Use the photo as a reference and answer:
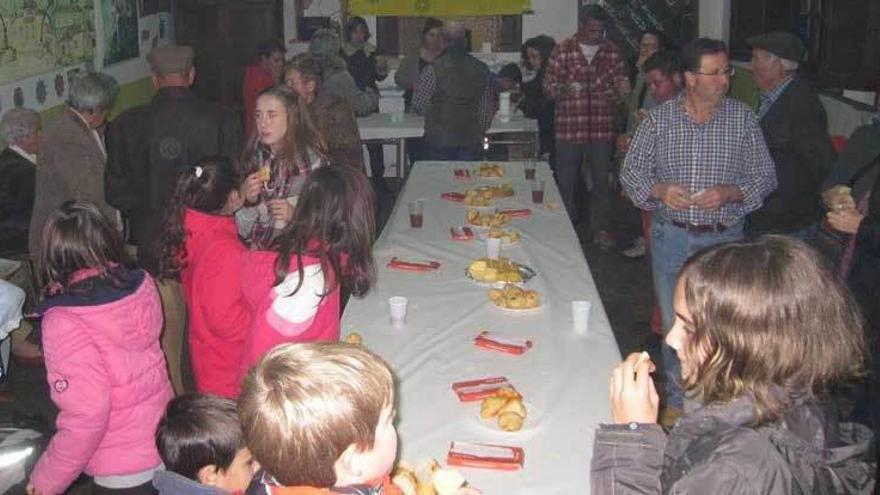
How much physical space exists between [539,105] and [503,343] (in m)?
5.67

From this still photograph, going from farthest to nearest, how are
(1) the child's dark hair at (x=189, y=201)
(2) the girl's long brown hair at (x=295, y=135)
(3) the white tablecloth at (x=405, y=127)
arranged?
(3) the white tablecloth at (x=405, y=127) < (2) the girl's long brown hair at (x=295, y=135) < (1) the child's dark hair at (x=189, y=201)

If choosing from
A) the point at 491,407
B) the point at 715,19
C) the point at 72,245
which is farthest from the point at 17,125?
the point at 715,19

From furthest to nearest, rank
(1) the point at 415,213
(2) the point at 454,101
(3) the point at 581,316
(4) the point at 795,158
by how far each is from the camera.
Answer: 1. (2) the point at 454,101
2. (1) the point at 415,213
3. (4) the point at 795,158
4. (3) the point at 581,316

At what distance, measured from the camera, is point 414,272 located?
3.82m

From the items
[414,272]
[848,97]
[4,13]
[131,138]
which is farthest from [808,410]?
[4,13]

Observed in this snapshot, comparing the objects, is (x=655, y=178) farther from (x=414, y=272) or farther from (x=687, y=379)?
(x=687, y=379)

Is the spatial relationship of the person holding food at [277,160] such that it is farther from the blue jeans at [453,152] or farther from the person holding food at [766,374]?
the blue jeans at [453,152]

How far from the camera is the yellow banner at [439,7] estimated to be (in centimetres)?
984

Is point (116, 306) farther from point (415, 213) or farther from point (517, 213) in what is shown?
point (517, 213)

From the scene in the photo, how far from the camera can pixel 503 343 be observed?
117 inches

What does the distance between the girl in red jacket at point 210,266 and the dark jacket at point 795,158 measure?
7.56ft

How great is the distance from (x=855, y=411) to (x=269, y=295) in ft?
6.69

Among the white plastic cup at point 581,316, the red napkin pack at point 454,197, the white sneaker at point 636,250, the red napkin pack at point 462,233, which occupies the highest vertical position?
the red napkin pack at point 454,197

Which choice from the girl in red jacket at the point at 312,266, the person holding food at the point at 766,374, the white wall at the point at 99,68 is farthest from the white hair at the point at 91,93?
the person holding food at the point at 766,374
